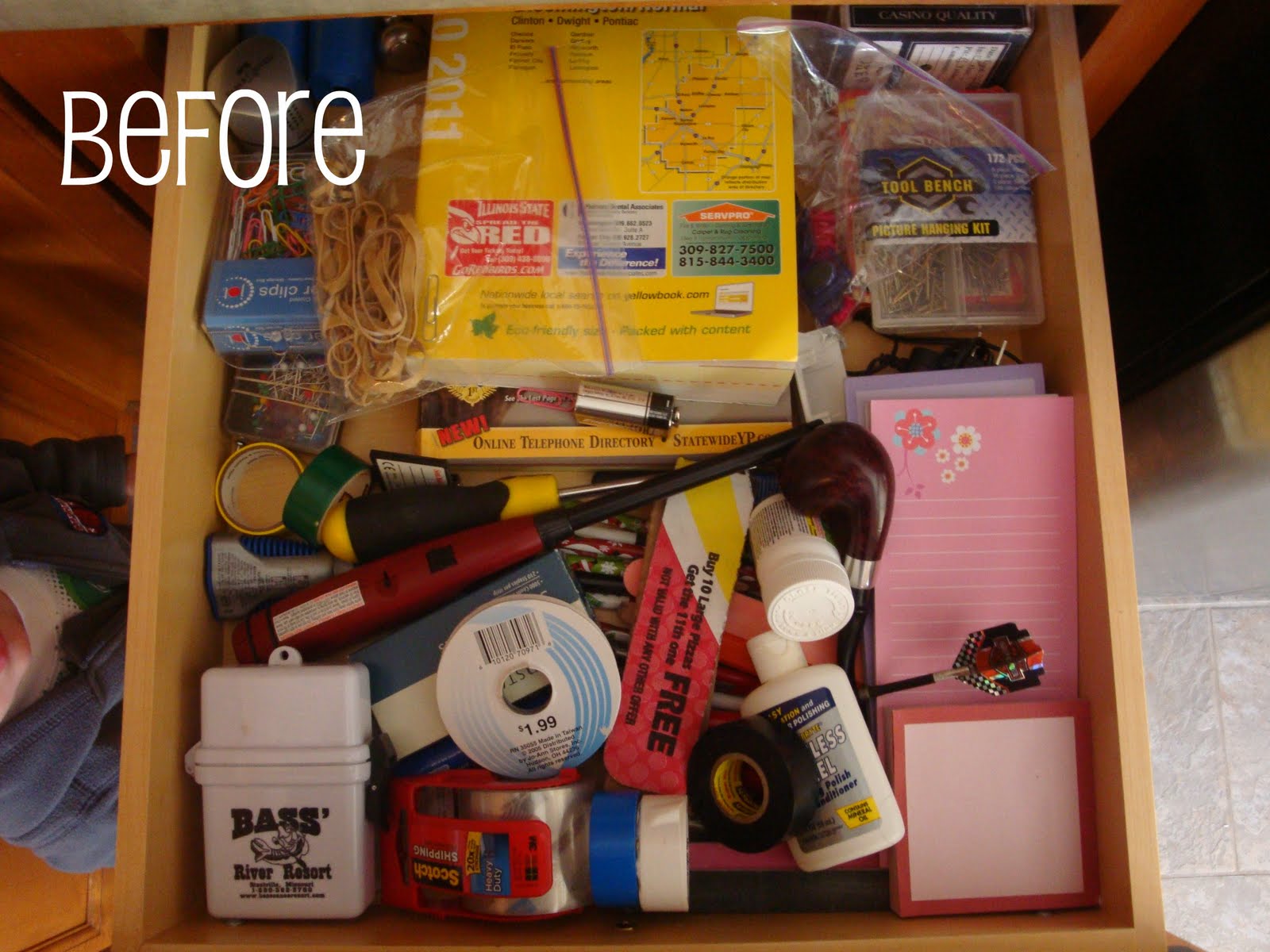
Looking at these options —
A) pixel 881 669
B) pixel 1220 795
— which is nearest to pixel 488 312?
pixel 881 669

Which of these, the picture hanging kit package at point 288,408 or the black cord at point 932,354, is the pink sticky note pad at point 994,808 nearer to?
the black cord at point 932,354

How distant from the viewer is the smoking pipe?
2.14ft

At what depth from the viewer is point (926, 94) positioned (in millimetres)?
751

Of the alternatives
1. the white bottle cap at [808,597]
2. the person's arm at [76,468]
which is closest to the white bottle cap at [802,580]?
the white bottle cap at [808,597]

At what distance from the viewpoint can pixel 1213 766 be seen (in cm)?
114

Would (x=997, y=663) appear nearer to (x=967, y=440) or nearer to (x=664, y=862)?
(x=967, y=440)

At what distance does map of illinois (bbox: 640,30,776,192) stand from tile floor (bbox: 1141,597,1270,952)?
882 millimetres

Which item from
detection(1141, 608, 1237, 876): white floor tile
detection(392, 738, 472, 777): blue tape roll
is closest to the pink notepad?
detection(392, 738, 472, 777): blue tape roll

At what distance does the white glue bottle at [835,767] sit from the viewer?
624mm

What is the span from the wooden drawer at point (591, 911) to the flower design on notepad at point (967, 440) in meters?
0.08

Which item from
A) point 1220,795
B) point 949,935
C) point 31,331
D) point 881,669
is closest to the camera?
point 949,935

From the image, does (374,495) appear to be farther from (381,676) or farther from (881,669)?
(881,669)

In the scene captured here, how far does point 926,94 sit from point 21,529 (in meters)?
0.84

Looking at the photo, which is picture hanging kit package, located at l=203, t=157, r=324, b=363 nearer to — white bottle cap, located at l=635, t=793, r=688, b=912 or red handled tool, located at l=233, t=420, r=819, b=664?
red handled tool, located at l=233, t=420, r=819, b=664
